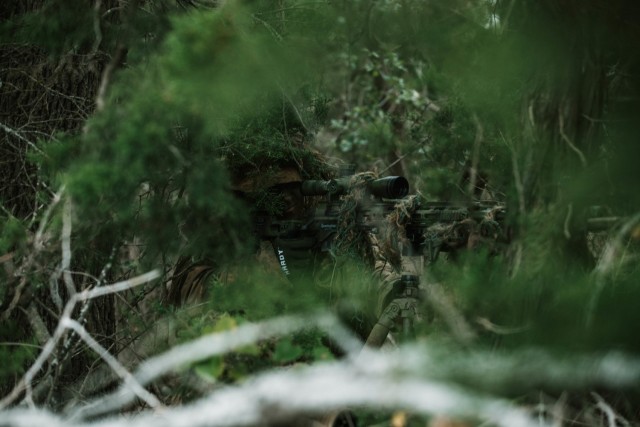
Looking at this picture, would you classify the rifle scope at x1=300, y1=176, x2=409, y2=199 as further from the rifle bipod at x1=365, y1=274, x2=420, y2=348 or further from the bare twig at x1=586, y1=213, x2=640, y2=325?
the bare twig at x1=586, y1=213, x2=640, y2=325

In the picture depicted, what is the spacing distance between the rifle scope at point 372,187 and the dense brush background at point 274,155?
0.37 meters

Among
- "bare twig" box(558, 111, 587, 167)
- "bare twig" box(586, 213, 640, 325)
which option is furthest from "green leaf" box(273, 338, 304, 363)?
"bare twig" box(558, 111, 587, 167)

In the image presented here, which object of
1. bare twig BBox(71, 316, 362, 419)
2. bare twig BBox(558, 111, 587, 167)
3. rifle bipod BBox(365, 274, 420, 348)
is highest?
bare twig BBox(558, 111, 587, 167)

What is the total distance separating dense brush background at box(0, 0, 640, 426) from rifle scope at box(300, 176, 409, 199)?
0.37m

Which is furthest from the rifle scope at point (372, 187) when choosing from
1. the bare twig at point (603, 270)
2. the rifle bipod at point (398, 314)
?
the bare twig at point (603, 270)

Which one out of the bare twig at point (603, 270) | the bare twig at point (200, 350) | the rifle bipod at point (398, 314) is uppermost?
the bare twig at point (603, 270)

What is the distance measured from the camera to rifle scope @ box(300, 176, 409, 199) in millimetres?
4074

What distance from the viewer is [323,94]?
5043 mm

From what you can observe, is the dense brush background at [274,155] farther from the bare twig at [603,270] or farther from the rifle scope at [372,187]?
the rifle scope at [372,187]

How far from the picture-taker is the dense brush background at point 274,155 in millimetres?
2496

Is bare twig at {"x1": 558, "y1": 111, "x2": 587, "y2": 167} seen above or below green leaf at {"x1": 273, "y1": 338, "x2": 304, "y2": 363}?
above

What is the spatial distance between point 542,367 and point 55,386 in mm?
1886

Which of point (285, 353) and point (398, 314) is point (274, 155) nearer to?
point (398, 314)

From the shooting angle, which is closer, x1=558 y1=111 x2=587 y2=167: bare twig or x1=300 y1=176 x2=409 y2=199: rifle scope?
x1=558 y1=111 x2=587 y2=167: bare twig
